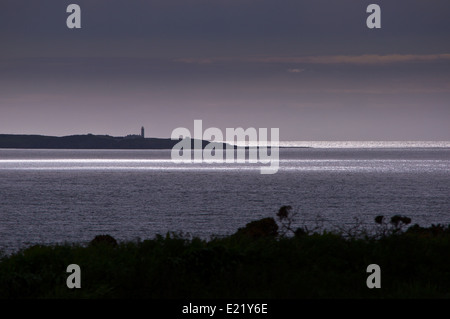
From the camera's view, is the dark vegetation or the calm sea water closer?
the dark vegetation

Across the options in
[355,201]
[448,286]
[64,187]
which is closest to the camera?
[448,286]

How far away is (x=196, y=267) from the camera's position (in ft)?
42.6

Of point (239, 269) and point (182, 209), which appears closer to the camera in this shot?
point (239, 269)

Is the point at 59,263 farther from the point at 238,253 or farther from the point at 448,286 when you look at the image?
the point at 448,286

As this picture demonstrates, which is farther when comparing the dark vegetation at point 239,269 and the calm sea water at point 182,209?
the calm sea water at point 182,209

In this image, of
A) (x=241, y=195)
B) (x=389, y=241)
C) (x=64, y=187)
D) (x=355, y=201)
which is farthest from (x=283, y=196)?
(x=389, y=241)

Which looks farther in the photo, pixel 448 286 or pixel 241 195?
pixel 241 195

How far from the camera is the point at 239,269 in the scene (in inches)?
500

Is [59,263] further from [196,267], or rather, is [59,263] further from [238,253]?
[238,253]

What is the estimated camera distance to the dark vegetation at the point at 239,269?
11789 millimetres

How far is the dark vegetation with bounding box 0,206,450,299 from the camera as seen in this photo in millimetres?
11789
